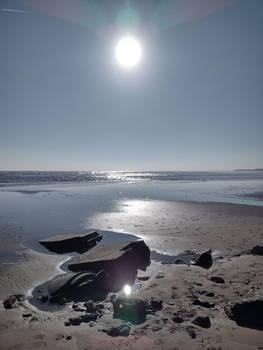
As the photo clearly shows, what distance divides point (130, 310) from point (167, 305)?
1.00 metres

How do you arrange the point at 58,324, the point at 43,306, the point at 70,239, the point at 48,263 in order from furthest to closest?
the point at 70,239 < the point at 48,263 < the point at 43,306 < the point at 58,324

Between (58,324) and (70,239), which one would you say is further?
(70,239)

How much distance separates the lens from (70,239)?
10.5 metres

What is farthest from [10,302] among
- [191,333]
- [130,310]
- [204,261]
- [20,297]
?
[204,261]

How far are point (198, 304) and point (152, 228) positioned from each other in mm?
8100

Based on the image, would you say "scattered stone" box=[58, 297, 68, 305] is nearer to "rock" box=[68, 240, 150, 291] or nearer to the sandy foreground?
the sandy foreground

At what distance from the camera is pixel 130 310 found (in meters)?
5.39

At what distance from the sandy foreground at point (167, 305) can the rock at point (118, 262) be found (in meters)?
0.44

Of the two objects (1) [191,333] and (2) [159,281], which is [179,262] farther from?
(1) [191,333]

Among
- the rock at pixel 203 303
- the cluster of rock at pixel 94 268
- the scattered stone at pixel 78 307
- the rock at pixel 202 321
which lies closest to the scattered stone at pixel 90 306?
the scattered stone at pixel 78 307

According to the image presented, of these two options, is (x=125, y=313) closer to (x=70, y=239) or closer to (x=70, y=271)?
(x=70, y=271)

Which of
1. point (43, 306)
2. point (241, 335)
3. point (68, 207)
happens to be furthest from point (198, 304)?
point (68, 207)

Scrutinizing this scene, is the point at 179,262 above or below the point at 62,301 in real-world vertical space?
below

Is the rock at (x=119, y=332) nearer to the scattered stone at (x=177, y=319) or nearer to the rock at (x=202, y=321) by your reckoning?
the scattered stone at (x=177, y=319)
